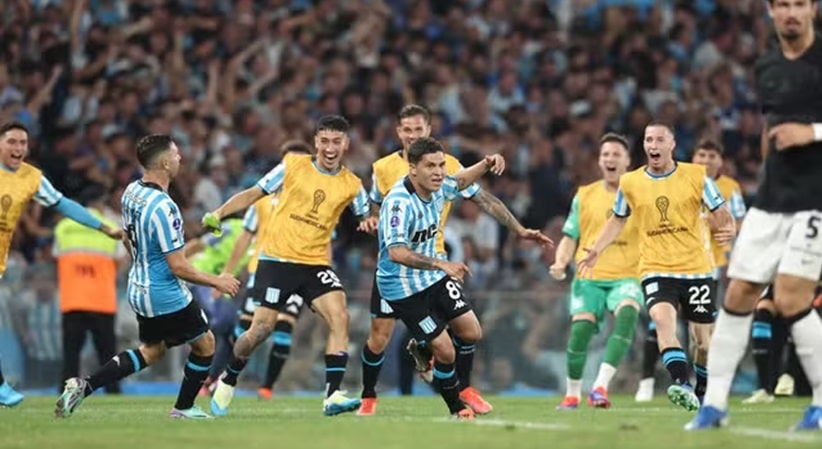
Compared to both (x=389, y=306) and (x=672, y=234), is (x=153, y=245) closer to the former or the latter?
(x=389, y=306)

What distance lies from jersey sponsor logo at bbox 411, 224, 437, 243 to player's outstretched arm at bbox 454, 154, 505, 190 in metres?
0.73

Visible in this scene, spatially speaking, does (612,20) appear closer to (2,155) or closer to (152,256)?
(2,155)

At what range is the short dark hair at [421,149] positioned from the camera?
13.0 m

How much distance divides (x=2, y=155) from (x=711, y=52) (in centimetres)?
1477

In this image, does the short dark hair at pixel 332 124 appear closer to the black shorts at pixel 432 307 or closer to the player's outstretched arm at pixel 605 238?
the black shorts at pixel 432 307

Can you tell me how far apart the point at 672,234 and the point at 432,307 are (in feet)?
9.50

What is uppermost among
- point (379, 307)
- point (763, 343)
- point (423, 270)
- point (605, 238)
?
point (605, 238)

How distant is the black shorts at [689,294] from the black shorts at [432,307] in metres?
2.33

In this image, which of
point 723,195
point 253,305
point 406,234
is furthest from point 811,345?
point 253,305

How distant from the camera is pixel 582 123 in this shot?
25.4 m

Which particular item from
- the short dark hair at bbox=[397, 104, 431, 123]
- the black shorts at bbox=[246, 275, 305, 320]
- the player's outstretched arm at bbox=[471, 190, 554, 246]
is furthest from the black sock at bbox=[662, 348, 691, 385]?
the black shorts at bbox=[246, 275, 305, 320]

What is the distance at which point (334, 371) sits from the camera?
14.6 meters

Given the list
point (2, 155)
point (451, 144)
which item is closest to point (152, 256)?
point (2, 155)

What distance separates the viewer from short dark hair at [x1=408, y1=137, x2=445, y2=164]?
13031 mm
